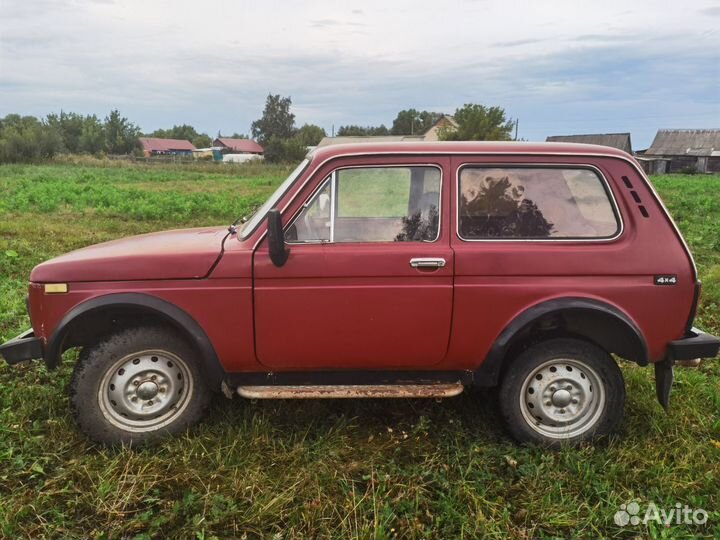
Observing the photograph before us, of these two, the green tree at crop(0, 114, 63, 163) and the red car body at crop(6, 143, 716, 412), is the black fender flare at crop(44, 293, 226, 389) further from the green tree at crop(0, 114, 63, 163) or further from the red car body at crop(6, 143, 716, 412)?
the green tree at crop(0, 114, 63, 163)

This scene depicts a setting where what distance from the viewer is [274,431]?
3752 mm

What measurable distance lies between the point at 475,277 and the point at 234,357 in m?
1.59

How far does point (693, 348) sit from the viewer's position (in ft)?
11.6

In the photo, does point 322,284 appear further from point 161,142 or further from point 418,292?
point 161,142

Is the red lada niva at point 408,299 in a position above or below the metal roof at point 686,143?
below

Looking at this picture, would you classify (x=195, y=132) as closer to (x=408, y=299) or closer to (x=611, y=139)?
(x=611, y=139)

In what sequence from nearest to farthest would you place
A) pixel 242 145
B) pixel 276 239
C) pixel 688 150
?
pixel 276 239, pixel 688 150, pixel 242 145

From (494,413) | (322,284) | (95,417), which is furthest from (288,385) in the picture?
(494,413)

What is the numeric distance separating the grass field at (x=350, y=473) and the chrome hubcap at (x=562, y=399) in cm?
18

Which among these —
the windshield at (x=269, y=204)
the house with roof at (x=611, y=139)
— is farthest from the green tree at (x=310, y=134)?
the windshield at (x=269, y=204)

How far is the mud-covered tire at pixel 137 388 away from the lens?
11.6 ft

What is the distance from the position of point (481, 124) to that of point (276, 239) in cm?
4604

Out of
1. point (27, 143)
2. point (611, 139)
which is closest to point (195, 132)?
point (27, 143)

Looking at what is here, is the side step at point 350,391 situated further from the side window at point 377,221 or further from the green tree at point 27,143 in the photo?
the green tree at point 27,143
